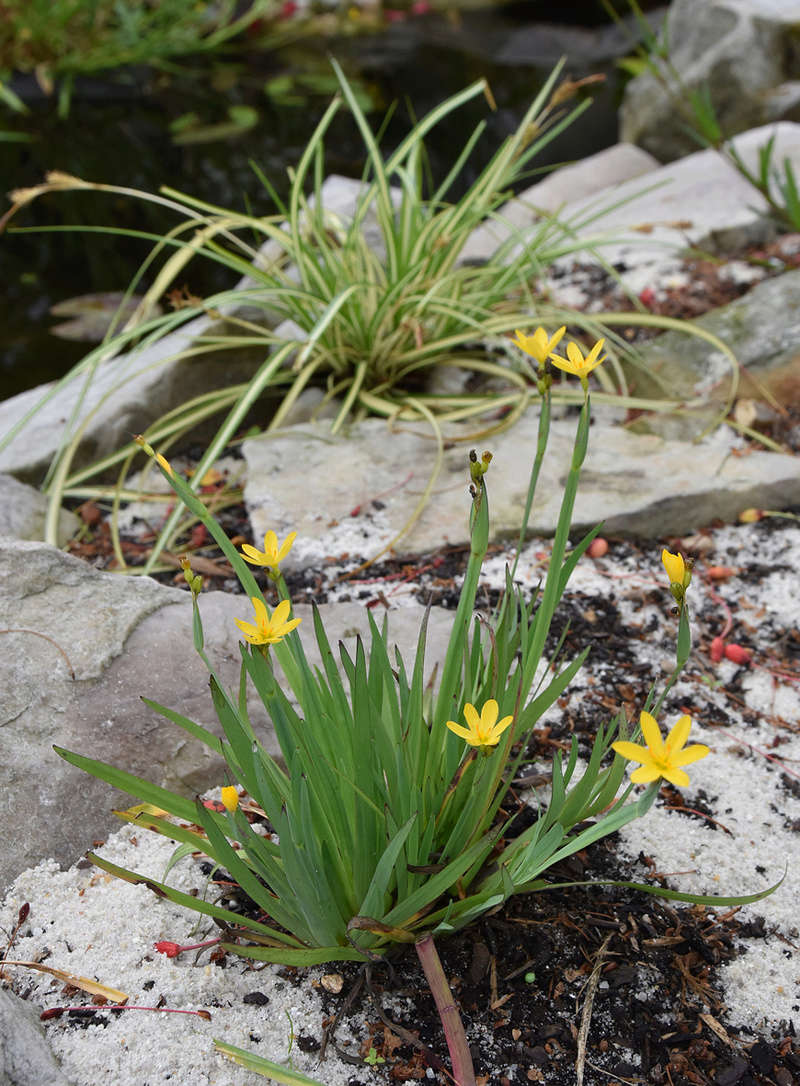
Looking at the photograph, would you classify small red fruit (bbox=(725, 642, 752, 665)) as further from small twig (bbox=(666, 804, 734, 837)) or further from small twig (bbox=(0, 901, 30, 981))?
small twig (bbox=(0, 901, 30, 981))

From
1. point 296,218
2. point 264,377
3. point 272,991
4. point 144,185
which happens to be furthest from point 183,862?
point 144,185

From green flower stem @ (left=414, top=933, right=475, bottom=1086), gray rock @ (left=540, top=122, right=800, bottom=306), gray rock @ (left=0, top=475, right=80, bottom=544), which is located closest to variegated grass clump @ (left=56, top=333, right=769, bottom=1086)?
green flower stem @ (left=414, top=933, right=475, bottom=1086)

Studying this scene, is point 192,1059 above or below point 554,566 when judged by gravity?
below

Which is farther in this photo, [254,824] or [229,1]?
[229,1]

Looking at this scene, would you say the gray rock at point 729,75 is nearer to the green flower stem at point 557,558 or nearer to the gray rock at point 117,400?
the gray rock at point 117,400

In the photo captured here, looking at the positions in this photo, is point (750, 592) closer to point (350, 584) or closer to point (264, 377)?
point (350, 584)

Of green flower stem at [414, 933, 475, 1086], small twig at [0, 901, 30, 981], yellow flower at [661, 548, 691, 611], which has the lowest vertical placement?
small twig at [0, 901, 30, 981]

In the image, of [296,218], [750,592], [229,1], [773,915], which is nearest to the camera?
[773,915]

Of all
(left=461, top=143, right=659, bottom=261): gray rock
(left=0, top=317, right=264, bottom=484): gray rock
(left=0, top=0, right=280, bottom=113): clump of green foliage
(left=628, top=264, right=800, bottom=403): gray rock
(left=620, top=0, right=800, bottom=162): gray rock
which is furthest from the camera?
(left=0, top=0, right=280, bottom=113): clump of green foliage
